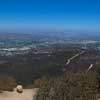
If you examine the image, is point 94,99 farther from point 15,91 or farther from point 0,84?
point 0,84

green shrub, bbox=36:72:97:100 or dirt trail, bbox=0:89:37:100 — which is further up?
green shrub, bbox=36:72:97:100

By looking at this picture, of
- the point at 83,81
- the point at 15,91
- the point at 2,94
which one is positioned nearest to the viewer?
the point at 83,81

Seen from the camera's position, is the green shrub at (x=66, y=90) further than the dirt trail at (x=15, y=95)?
No

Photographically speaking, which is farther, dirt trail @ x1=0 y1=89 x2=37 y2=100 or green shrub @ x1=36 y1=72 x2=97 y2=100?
dirt trail @ x1=0 y1=89 x2=37 y2=100

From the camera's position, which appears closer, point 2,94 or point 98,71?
point 2,94

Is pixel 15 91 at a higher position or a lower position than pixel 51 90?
lower

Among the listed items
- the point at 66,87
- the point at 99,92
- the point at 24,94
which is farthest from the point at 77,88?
the point at 24,94

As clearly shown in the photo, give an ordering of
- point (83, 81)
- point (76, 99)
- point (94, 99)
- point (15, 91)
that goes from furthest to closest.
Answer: point (15, 91) < point (83, 81) < point (94, 99) < point (76, 99)

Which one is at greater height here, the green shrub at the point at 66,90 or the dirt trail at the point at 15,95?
the green shrub at the point at 66,90

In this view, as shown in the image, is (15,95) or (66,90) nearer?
(66,90)

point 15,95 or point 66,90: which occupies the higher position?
point 66,90

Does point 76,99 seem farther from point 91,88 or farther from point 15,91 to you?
point 15,91
